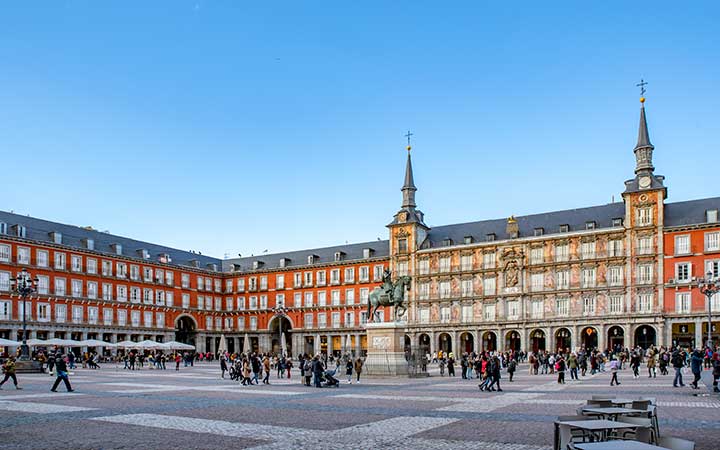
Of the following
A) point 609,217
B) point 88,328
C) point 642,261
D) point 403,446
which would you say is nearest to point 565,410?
point 403,446

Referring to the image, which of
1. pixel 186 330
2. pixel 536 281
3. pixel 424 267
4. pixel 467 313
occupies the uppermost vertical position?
pixel 424 267

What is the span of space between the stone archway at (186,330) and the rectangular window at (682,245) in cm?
5418

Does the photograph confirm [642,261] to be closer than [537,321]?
Yes

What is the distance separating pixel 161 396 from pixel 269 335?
203 feet

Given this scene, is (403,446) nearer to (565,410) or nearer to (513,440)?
(513,440)

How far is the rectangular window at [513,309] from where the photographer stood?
65.6 m

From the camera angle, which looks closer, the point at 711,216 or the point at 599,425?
the point at 599,425

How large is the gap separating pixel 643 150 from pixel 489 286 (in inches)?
786

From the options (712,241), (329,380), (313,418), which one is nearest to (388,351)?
(329,380)

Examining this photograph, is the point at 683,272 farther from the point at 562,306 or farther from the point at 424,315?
the point at 424,315

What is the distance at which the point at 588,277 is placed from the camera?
6184 centimetres

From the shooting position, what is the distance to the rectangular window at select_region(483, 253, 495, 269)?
222ft

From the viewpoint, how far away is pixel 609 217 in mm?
63531

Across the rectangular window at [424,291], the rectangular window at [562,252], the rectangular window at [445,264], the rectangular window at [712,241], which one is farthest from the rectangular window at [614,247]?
the rectangular window at [424,291]
